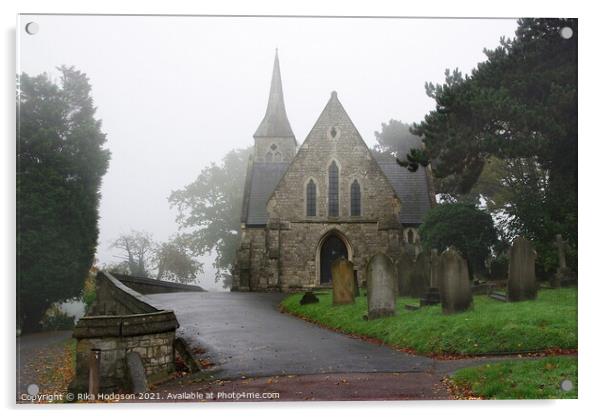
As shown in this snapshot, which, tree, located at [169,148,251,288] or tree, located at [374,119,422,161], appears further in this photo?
tree, located at [374,119,422,161]

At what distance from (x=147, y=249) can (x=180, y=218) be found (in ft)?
2.80

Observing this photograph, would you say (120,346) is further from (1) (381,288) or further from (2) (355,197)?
(2) (355,197)

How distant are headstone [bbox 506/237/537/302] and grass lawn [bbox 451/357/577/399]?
2.94 meters

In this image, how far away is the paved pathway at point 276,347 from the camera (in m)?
7.81

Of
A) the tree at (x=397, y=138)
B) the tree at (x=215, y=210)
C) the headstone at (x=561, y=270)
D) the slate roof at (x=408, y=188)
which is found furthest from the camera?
the slate roof at (x=408, y=188)

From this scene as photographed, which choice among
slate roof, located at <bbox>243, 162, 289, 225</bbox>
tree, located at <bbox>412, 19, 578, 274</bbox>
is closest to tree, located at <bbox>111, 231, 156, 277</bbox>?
tree, located at <bbox>412, 19, 578, 274</bbox>

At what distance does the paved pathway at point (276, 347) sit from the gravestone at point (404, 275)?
2.78 m

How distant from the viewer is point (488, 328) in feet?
28.1

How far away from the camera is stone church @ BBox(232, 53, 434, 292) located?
18.1 metres

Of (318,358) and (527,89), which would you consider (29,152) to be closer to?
(318,358)

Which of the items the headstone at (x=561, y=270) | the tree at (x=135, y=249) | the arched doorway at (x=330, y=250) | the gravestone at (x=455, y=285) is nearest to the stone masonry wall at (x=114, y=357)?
the tree at (x=135, y=249)

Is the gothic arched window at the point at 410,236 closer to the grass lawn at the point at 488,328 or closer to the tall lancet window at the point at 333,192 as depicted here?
the tall lancet window at the point at 333,192

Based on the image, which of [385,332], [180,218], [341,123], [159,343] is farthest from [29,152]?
[341,123]

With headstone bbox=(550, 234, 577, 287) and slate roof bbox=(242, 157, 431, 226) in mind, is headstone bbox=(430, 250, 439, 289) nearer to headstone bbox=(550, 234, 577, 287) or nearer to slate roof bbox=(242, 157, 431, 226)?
slate roof bbox=(242, 157, 431, 226)
